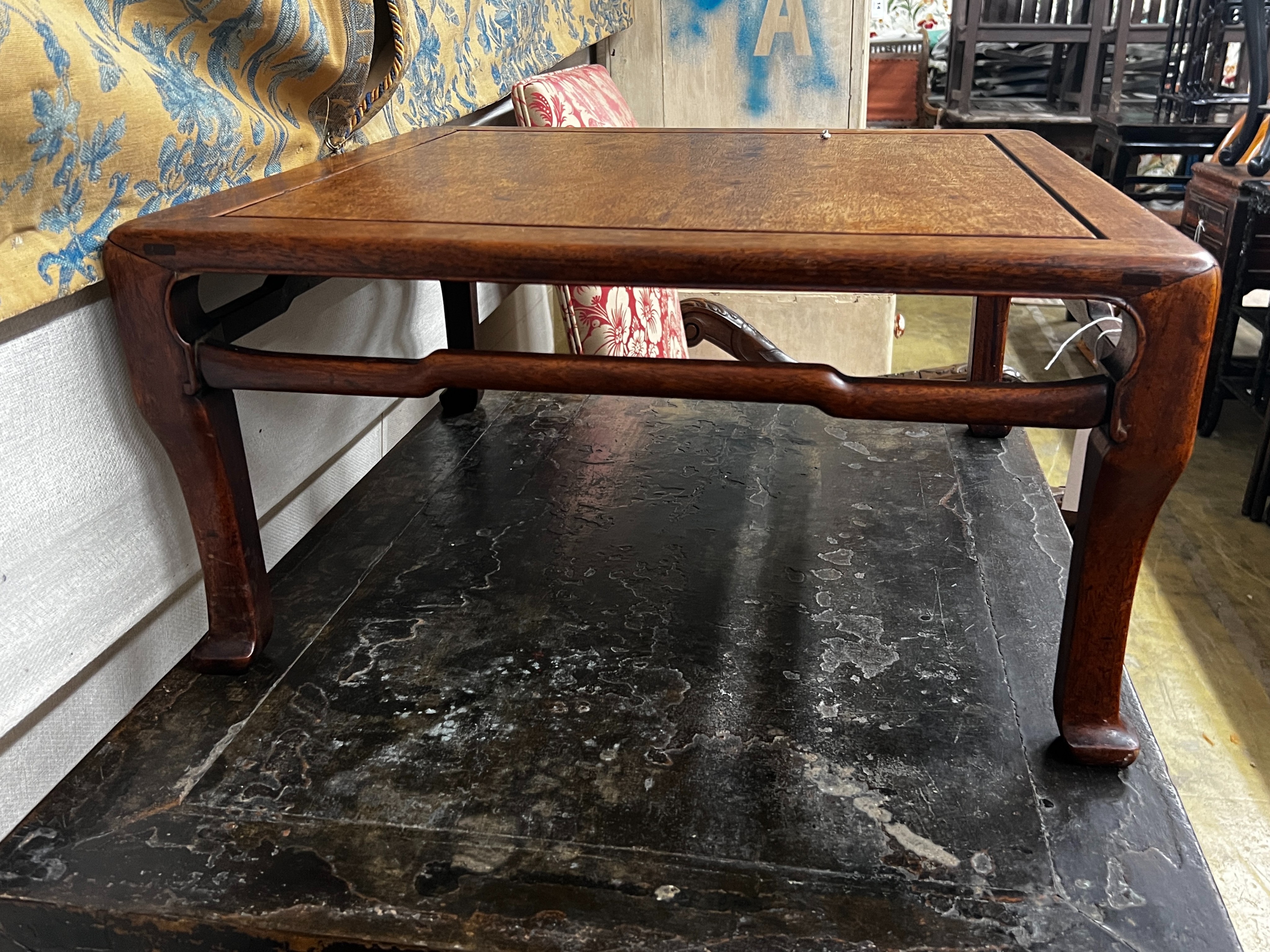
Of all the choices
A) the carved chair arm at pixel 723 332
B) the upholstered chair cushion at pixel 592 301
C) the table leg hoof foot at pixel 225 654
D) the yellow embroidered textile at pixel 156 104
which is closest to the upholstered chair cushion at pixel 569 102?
the upholstered chair cushion at pixel 592 301

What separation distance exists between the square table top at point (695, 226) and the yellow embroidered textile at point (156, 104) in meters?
0.03

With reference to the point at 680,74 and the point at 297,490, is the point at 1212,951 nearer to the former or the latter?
the point at 297,490

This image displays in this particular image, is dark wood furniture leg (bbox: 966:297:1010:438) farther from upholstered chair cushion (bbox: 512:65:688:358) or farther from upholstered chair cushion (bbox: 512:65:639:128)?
upholstered chair cushion (bbox: 512:65:639:128)

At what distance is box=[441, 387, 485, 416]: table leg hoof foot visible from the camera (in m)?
1.39

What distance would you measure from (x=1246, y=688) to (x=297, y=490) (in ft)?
5.43

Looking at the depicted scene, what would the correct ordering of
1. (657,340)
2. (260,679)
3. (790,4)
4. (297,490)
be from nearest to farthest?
(260,679) → (297,490) → (657,340) → (790,4)

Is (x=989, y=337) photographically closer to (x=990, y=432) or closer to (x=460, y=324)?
(x=990, y=432)

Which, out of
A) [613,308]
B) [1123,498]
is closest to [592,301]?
[613,308]

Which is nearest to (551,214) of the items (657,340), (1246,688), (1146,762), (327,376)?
(327,376)

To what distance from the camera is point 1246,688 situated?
5.80 feet

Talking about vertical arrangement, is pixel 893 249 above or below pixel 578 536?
above

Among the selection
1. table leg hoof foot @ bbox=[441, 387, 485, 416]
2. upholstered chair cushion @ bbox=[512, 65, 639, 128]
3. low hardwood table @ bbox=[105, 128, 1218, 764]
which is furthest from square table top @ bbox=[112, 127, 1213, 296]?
table leg hoof foot @ bbox=[441, 387, 485, 416]

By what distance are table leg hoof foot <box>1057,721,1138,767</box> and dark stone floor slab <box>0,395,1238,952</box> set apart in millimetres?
12

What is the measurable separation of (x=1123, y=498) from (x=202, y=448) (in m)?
0.63
